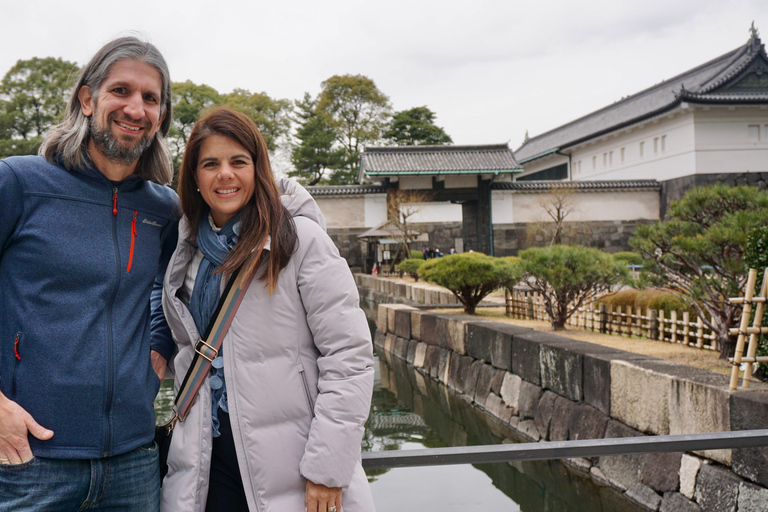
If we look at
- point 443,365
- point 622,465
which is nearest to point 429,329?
point 443,365

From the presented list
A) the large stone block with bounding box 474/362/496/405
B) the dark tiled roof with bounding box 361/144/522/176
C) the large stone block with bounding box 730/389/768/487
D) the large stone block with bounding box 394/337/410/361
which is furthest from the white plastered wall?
the large stone block with bounding box 730/389/768/487

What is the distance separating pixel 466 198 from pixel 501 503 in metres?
18.1

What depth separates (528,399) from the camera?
19.5ft

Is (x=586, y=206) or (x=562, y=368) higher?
(x=586, y=206)

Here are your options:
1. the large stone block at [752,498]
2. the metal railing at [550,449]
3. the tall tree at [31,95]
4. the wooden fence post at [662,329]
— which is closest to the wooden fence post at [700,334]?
the wooden fence post at [662,329]

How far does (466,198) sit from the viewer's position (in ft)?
72.3

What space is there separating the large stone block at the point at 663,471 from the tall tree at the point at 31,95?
2580 cm

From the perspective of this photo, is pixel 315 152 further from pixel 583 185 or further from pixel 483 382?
pixel 483 382

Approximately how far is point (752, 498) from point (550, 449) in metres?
2.19

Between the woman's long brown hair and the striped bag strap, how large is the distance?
4 cm

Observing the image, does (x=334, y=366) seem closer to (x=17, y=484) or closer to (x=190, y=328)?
(x=190, y=328)

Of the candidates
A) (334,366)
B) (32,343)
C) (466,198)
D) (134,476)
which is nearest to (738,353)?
(334,366)

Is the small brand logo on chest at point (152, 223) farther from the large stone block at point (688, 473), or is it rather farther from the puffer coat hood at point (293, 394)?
the large stone block at point (688, 473)

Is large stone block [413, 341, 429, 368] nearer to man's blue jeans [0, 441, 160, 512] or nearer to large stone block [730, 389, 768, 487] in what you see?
large stone block [730, 389, 768, 487]
